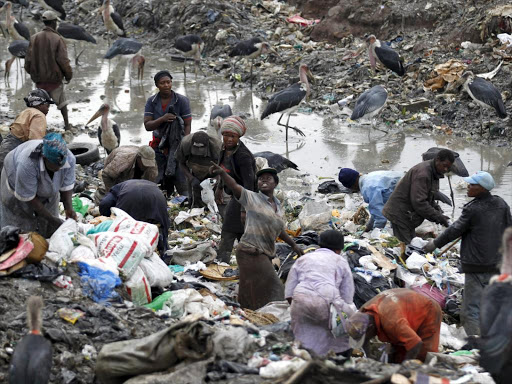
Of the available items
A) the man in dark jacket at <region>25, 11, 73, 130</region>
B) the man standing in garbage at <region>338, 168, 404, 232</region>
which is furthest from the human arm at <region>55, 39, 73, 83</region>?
the man standing in garbage at <region>338, 168, 404, 232</region>

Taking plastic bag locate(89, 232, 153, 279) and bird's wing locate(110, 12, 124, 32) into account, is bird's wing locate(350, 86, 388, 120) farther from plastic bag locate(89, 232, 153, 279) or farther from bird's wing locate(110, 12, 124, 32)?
bird's wing locate(110, 12, 124, 32)

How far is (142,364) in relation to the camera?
4.48 metres

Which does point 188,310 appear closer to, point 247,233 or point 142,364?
point 247,233

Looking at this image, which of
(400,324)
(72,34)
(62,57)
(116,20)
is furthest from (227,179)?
(116,20)

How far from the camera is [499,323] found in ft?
13.3

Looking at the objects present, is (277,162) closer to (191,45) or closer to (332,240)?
(332,240)

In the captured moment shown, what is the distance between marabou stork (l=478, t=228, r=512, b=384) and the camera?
404 centimetres

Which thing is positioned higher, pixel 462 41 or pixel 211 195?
pixel 462 41

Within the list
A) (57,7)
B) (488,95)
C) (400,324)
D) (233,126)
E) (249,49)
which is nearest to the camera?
(400,324)

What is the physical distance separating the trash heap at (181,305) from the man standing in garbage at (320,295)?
0.16m

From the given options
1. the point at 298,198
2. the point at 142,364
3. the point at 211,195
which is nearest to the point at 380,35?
the point at 298,198

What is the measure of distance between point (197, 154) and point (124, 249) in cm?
234

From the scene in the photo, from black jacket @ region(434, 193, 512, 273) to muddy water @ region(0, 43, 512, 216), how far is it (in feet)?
11.8

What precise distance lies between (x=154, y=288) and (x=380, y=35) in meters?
12.1
